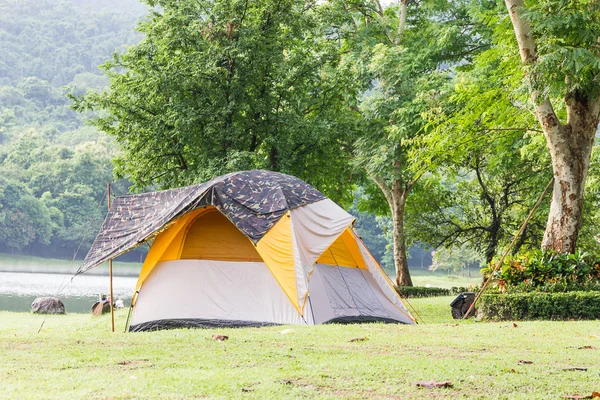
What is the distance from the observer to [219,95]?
1820cm

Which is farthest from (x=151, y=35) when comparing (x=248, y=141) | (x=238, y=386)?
(x=238, y=386)

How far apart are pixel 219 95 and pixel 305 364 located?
42.7ft

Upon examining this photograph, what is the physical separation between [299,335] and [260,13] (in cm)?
1272

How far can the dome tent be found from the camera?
10.3 meters

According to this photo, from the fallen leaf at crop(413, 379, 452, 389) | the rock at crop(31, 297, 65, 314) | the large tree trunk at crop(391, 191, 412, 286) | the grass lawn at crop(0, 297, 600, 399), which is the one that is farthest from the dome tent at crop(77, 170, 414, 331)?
the large tree trunk at crop(391, 191, 412, 286)

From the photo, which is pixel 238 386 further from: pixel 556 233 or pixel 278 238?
pixel 556 233

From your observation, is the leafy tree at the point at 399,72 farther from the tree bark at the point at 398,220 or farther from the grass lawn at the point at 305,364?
the grass lawn at the point at 305,364

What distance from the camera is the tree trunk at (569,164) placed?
1260 cm

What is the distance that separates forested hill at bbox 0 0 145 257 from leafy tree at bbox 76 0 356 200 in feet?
7.81

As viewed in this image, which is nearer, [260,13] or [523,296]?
[523,296]

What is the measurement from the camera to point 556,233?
12758 mm

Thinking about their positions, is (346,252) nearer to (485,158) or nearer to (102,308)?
(102,308)

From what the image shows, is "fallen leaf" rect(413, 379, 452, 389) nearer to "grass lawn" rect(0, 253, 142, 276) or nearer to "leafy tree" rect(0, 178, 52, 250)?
"grass lawn" rect(0, 253, 142, 276)

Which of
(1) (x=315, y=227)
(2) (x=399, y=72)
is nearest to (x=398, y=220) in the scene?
(2) (x=399, y=72)
